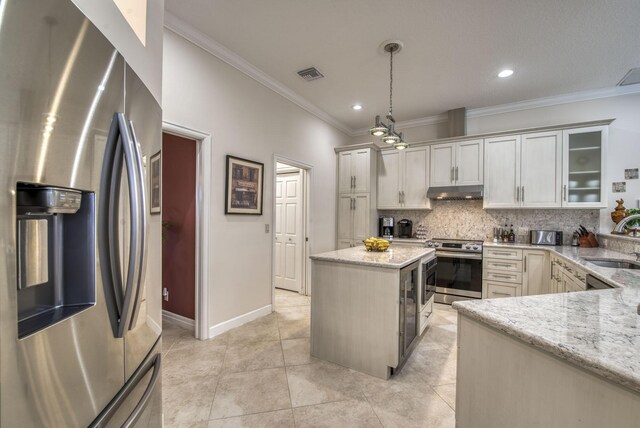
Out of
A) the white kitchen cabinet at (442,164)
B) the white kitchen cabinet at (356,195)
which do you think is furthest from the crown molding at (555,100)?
the white kitchen cabinet at (356,195)

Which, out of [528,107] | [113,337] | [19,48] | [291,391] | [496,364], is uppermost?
[528,107]

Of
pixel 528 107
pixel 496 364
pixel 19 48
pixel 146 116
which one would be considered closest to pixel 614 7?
pixel 528 107

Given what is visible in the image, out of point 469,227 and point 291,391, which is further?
point 469,227

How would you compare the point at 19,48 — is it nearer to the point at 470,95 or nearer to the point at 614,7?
the point at 614,7

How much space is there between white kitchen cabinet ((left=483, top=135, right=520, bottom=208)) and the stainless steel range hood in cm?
14

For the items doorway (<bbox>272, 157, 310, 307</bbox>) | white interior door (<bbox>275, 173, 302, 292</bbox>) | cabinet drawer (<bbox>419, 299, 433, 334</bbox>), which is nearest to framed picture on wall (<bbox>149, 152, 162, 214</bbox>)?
cabinet drawer (<bbox>419, 299, 433, 334</bbox>)

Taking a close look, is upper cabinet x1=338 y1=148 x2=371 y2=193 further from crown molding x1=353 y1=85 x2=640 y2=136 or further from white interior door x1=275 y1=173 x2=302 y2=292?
crown molding x1=353 y1=85 x2=640 y2=136

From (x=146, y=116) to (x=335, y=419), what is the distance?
1938 mm

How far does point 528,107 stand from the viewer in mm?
4020

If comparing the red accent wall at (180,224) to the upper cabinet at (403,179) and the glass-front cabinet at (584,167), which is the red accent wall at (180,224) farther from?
the glass-front cabinet at (584,167)

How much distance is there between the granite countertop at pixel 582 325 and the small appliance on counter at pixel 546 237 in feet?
9.26

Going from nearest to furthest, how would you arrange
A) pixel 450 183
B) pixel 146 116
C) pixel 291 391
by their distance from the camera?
1. pixel 146 116
2. pixel 291 391
3. pixel 450 183

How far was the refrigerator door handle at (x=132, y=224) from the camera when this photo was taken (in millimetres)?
743

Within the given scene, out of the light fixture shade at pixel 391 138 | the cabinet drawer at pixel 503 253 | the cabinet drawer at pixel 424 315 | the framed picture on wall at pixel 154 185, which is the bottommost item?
the cabinet drawer at pixel 424 315
